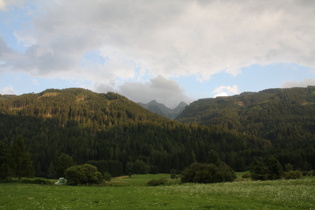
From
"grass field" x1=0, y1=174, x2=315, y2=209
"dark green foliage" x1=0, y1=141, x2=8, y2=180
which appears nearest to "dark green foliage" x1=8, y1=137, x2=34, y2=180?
"dark green foliage" x1=0, y1=141, x2=8, y2=180

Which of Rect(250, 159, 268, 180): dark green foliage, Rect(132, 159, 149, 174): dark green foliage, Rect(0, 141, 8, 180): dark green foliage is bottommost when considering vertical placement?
Rect(132, 159, 149, 174): dark green foliage

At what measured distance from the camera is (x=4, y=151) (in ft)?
263

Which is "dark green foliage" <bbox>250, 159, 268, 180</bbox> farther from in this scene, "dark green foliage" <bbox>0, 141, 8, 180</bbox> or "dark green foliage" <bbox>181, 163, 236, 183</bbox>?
"dark green foliage" <bbox>0, 141, 8, 180</bbox>

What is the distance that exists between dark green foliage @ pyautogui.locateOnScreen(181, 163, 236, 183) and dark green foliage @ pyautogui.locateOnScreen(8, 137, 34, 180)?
5420 centimetres

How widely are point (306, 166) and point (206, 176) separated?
87941 millimetres

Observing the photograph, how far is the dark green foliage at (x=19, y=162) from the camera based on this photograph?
81812 mm

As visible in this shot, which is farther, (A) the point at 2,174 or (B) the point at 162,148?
(B) the point at 162,148

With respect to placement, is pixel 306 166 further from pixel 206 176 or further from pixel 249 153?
pixel 206 176

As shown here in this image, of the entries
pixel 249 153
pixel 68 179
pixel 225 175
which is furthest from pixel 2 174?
pixel 249 153

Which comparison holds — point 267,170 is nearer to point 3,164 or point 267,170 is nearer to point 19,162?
point 19,162

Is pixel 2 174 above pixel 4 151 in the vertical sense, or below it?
below

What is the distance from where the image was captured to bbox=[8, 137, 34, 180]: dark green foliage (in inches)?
3221

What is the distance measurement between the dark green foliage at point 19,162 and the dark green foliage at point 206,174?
54204mm

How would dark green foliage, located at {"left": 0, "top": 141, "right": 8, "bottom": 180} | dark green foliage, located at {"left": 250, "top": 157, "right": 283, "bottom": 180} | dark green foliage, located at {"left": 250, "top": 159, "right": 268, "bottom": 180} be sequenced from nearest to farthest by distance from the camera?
dark green foliage, located at {"left": 0, "top": 141, "right": 8, "bottom": 180}
dark green foliage, located at {"left": 250, "top": 159, "right": 268, "bottom": 180}
dark green foliage, located at {"left": 250, "top": 157, "right": 283, "bottom": 180}
